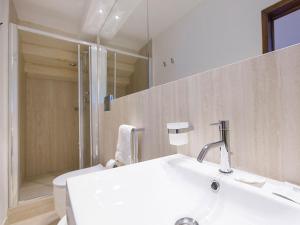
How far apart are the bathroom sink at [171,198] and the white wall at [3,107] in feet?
4.54

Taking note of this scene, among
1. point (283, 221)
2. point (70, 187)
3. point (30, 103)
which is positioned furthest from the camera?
point (30, 103)

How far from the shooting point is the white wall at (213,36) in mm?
646

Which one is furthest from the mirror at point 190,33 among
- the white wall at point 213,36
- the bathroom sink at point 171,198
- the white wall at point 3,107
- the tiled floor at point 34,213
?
the tiled floor at point 34,213

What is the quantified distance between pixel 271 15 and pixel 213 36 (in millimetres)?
252

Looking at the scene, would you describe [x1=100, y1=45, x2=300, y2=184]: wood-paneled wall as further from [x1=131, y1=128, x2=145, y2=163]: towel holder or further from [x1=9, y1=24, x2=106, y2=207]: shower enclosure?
[x1=9, y1=24, x2=106, y2=207]: shower enclosure

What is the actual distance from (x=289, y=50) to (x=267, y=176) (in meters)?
0.37

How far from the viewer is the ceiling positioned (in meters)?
1.24

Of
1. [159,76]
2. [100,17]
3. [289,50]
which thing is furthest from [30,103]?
[289,50]

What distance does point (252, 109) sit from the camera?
54cm

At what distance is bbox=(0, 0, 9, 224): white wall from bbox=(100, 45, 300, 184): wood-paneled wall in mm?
1499

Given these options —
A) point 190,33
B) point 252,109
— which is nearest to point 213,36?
point 190,33

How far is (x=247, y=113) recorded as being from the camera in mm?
553

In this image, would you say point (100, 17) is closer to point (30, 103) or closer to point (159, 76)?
point (159, 76)

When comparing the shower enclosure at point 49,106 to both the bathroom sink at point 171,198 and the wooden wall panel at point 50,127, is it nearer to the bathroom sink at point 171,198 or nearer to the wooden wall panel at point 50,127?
the wooden wall panel at point 50,127
